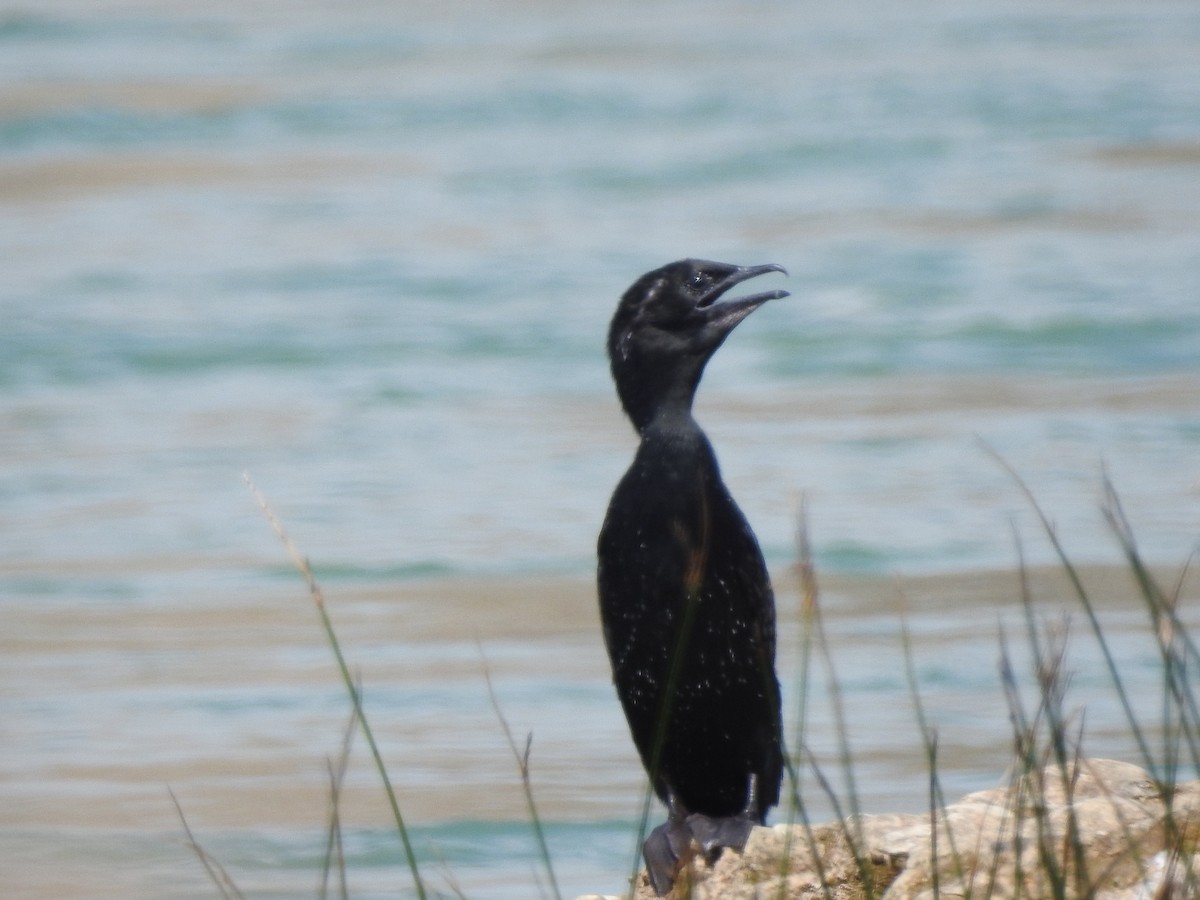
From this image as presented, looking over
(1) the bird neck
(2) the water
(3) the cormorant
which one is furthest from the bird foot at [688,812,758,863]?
(2) the water

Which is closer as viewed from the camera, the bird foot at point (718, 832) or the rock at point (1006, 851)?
the rock at point (1006, 851)

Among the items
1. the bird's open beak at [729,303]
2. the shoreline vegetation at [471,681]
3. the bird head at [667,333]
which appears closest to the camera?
the bird head at [667,333]

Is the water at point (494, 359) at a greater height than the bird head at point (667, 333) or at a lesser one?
lesser

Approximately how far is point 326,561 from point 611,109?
10367 mm

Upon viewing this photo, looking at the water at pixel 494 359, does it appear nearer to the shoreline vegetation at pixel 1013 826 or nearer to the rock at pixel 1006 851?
the shoreline vegetation at pixel 1013 826

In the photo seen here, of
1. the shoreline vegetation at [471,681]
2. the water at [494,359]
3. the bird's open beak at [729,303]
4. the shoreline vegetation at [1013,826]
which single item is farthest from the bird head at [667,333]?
the water at [494,359]

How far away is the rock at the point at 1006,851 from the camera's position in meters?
3.50

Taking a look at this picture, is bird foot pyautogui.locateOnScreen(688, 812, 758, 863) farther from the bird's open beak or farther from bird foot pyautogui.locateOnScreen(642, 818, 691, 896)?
the bird's open beak

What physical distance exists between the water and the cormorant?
89 cm

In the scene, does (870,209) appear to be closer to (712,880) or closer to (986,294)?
(986,294)

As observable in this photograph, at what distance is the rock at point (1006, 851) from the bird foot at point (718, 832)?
17 centimetres

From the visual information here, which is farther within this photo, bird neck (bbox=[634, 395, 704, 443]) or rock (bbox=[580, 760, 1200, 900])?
bird neck (bbox=[634, 395, 704, 443])

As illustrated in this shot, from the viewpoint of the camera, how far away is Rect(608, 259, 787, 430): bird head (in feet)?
17.6

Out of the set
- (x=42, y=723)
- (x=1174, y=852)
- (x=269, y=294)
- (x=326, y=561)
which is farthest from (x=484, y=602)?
(x=269, y=294)
